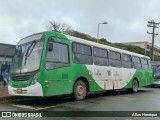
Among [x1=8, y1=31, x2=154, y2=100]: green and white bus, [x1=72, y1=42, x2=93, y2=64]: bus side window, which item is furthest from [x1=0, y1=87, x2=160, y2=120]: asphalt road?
[x1=72, y1=42, x2=93, y2=64]: bus side window

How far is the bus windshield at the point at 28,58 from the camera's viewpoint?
1203 centimetres

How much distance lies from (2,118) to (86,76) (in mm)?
6520

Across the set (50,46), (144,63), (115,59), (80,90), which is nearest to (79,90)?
(80,90)

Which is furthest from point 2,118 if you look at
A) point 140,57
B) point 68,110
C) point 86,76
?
point 140,57

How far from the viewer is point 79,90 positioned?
1395 centimetres

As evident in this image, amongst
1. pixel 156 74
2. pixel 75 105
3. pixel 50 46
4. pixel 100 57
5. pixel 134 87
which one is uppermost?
pixel 50 46

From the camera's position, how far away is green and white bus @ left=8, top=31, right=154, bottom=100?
38.9ft

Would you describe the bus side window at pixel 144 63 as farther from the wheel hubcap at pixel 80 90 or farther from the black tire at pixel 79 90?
the wheel hubcap at pixel 80 90

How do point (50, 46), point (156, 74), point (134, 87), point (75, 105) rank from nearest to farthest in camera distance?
point (75, 105) < point (50, 46) < point (134, 87) < point (156, 74)

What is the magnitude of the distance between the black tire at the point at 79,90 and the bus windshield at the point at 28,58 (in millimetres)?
2592

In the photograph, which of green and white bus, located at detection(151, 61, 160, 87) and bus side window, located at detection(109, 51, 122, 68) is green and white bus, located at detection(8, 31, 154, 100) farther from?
green and white bus, located at detection(151, 61, 160, 87)

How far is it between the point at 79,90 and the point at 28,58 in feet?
10.2

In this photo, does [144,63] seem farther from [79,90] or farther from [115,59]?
[79,90]

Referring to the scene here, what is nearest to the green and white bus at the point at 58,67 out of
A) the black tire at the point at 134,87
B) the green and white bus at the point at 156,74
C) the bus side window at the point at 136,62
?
the black tire at the point at 134,87
